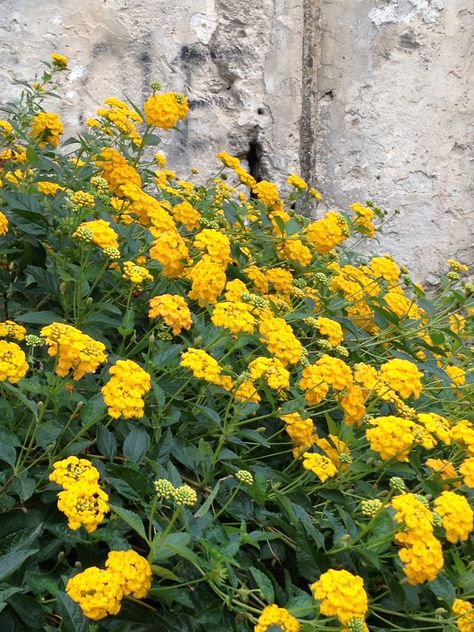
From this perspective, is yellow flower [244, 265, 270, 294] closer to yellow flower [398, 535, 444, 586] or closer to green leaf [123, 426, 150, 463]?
green leaf [123, 426, 150, 463]

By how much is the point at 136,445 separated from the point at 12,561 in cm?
36

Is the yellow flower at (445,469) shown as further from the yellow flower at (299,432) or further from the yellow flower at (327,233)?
the yellow flower at (327,233)

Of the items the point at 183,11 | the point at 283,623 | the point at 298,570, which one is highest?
the point at 183,11

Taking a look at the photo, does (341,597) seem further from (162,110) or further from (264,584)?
(162,110)

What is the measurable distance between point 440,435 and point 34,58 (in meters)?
2.49

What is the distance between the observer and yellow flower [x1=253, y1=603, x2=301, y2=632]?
1211mm

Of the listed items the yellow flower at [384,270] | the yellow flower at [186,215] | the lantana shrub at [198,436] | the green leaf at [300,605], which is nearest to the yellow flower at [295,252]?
the lantana shrub at [198,436]

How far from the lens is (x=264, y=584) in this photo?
1.33 metres

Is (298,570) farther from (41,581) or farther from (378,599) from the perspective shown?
(41,581)

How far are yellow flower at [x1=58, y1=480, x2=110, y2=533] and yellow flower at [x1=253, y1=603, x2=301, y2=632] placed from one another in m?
0.32

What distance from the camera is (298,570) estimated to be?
5.06ft

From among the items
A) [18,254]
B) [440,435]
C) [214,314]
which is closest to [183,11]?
[18,254]

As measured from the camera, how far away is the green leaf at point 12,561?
1137 millimetres

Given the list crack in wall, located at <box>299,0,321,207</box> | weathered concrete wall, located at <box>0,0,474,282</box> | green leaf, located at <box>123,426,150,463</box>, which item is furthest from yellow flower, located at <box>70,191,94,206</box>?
crack in wall, located at <box>299,0,321,207</box>
